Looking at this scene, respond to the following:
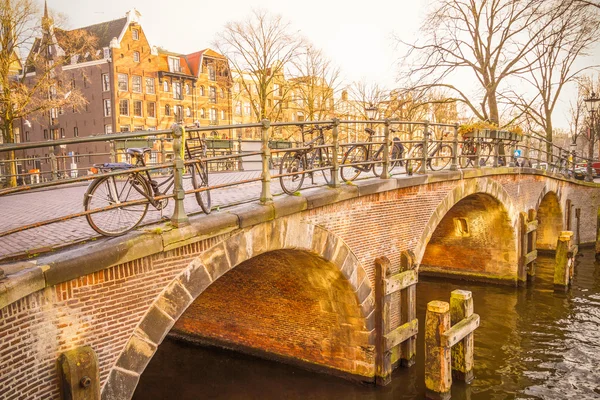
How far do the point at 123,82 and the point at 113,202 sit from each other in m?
31.8

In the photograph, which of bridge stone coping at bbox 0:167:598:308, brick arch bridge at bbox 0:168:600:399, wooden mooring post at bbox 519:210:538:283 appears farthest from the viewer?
wooden mooring post at bbox 519:210:538:283

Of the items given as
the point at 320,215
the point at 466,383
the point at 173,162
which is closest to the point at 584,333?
the point at 466,383

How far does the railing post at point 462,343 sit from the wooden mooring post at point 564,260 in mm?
7233

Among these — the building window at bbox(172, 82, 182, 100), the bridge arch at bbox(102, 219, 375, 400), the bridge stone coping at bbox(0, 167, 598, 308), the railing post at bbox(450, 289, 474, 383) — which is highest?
the building window at bbox(172, 82, 182, 100)

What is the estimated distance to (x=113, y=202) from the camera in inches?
213

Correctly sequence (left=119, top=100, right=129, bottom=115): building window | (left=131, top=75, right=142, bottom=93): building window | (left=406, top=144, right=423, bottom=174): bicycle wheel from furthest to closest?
1. (left=131, top=75, right=142, bottom=93): building window
2. (left=119, top=100, right=129, bottom=115): building window
3. (left=406, top=144, right=423, bottom=174): bicycle wheel

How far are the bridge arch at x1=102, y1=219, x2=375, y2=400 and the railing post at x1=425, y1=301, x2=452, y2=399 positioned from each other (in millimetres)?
1020

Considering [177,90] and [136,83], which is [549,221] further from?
[177,90]

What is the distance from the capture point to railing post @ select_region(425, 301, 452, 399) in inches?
324

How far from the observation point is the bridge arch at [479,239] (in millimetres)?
14938

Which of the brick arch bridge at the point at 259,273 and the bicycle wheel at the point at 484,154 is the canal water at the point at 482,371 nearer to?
the brick arch bridge at the point at 259,273

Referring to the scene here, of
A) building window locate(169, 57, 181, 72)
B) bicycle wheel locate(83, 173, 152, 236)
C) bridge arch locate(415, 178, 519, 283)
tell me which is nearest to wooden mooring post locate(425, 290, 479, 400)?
bicycle wheel locate(83, 173, 152, 236)

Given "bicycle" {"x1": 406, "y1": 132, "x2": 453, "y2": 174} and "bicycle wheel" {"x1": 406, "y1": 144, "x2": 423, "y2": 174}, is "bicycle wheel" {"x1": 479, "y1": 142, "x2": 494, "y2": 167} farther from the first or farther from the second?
"bicycle wheel" {"x1": 406, "y1": 144, "x2": 423, "y2": 174}

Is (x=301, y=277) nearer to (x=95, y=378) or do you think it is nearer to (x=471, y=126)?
(x=95, y=378)
